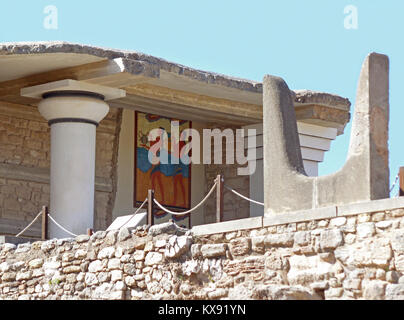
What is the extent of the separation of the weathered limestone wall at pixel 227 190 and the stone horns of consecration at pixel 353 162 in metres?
7.21

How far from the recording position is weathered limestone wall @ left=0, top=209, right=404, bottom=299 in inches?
358

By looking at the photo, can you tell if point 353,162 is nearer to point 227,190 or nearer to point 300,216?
point 300,216

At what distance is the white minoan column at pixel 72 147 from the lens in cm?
1445

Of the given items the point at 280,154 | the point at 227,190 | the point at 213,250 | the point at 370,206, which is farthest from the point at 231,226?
the point at 227,190

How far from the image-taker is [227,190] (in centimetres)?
1786

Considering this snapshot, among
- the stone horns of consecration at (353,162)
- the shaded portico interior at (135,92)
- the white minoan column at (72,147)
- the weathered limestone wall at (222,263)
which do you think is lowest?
the weathered limestone wall at (222,263)

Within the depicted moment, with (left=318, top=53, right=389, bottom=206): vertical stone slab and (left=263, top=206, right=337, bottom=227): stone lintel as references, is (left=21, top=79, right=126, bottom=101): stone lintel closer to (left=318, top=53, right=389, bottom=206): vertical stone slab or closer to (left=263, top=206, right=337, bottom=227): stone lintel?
(left=263, top=206, right=337, bottom=227): stone lintel

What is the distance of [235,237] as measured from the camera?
1047cm

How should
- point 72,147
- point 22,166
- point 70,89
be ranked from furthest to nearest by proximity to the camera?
1. point 22,166
2. point 72,147
3. point 70,89

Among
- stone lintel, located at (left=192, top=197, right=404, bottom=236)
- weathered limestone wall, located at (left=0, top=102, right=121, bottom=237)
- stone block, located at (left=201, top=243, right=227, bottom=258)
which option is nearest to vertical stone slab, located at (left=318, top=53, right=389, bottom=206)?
stone lintel, located at (left=192, top=197, right=404, bottom=236)

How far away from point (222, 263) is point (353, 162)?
181cm
